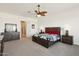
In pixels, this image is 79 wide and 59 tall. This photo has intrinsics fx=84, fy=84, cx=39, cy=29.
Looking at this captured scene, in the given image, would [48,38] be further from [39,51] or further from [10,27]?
[10,27]

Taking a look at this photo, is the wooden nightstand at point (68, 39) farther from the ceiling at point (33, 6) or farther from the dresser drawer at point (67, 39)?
the ceiling at point (33, 6)

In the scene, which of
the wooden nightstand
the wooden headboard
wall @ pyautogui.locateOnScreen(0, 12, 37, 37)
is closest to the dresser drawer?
the wooden nightstand

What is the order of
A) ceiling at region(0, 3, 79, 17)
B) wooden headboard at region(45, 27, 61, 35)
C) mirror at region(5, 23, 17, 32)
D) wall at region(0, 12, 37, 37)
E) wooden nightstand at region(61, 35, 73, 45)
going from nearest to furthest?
ceiling at region(0, 3, 79, 17)
wooden nightstand at region(61, 35, 73, 45)
wall at region(0, 12, 37, 37)
mirror at region(5, 23, 17, 32)
wooden headboard at region(45, 27, 61, 35)

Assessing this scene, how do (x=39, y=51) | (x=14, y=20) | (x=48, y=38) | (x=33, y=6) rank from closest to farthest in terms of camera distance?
(x=39, y=51) → (x=33, y=6) → (x=48, y=38) → (x=14, y=20)

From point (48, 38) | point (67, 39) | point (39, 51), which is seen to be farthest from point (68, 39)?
point (39, 51)

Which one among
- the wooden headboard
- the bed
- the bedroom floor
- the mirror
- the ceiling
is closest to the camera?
the bedroom floor

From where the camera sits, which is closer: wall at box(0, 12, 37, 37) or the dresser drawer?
the dresser drawer

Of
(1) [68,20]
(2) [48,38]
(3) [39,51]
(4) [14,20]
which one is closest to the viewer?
(3) [39,51]

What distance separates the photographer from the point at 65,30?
270 inches

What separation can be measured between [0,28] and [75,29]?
19.0 ft

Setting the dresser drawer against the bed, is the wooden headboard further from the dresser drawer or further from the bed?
the dresser drawer

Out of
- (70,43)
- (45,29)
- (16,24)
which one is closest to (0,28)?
(16,24)

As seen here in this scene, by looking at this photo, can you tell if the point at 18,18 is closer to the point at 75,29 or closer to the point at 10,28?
the point at 10,28

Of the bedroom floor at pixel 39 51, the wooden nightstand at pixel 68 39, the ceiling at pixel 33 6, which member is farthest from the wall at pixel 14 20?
the wooden nightstand at pixel 68 39
